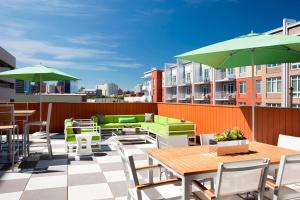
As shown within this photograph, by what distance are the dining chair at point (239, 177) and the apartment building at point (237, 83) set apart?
74.4ft

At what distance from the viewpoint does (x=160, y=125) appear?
916 centimetres

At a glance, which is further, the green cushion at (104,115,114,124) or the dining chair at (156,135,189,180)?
the green cushion at (104,115,114,124)

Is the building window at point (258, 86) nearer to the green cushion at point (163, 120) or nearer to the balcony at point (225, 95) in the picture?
the balcony at point (225, 95)

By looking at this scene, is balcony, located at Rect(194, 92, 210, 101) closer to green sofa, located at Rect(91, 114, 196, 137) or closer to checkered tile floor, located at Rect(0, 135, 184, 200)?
green sofa, located at Rect(91, 114, 196, 137)

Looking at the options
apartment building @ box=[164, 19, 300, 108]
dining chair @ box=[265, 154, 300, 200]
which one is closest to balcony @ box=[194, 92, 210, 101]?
apartment building @ box=[164, 19, 300, 108]

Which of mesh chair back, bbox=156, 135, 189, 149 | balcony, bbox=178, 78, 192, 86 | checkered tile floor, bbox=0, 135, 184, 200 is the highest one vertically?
balcony, bbox=178, 78, 192, 86

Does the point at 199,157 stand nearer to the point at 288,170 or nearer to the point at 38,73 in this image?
the point at 288,170

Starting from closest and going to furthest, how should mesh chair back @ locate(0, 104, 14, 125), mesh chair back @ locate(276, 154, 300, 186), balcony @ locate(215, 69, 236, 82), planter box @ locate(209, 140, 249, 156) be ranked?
1. mesh chair back @ locate(276, 154, 300, 186)
2. planter box @ locate(209, 140, 249, 156)
3. mesh chair back @ locate(0, 104, 14, 125)
4. balcony @ locate(215, 69, 236, 82)

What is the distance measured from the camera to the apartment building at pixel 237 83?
2552cm

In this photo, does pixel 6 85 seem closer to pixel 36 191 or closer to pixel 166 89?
pixel 166 89

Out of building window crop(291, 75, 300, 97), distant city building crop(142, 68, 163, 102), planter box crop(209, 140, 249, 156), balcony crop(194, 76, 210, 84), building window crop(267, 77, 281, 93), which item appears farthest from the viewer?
distant city building crop(142, 68, 163, 102)

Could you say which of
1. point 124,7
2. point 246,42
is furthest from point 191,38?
point 246,42

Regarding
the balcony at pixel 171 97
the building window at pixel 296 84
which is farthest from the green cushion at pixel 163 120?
the balcony at pixel 171 97

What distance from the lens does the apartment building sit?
1005 inches
